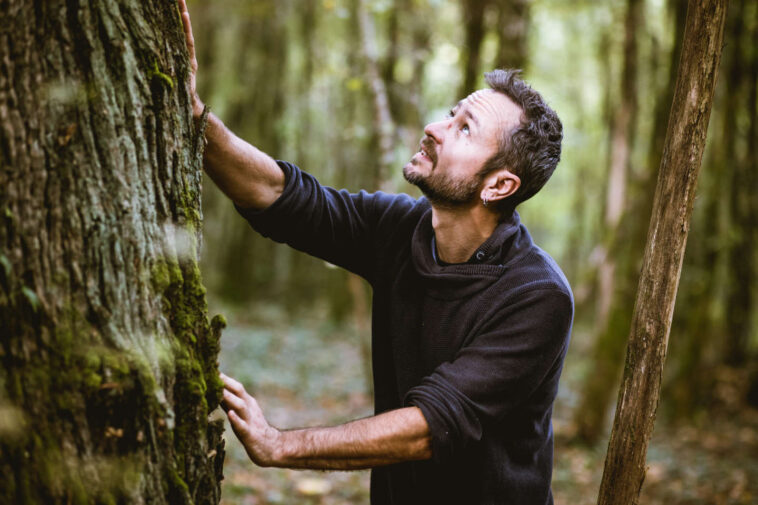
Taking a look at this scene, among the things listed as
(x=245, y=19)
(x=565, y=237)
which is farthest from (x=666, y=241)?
(x=565, y=237)

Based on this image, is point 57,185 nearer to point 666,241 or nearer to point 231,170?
point 231,170

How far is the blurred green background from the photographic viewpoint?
7.21 m

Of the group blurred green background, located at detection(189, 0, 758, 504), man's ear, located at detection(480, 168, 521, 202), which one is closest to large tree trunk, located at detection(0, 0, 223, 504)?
man's ear, located at detection(480, 168, 521, 202)

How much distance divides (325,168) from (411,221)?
51.4ft

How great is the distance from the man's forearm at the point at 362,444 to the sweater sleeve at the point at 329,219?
2.87ft

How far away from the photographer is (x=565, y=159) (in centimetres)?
1050

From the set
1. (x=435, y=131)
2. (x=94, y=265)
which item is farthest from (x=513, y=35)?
(x=94, y=265)

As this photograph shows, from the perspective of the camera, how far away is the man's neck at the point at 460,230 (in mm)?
2691

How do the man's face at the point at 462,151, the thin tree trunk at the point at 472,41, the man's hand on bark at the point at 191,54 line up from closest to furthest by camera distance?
1. the man's hand on bark at the point at 191,54
2. the man's face at the point at 462,151
3. the thin tree trunk at the point at 472,41

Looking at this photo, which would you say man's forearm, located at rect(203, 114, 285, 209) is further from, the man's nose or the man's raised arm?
the man's nose

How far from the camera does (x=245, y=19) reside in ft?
45.9

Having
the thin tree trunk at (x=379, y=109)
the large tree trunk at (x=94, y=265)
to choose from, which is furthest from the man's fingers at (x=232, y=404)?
the thin tree trunk at (x=379, y=109)

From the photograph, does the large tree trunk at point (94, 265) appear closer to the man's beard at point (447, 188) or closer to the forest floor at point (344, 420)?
the man's beard at point (447, 188)

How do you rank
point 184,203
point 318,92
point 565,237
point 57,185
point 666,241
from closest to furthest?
point 57,185
point 184,203
point 666,241
point 318,92
point 565,237
